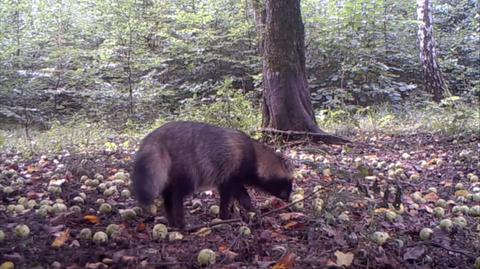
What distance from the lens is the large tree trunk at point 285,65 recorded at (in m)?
8.58

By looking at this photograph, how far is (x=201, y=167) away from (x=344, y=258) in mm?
1538

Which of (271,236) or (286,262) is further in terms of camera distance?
(271,236)

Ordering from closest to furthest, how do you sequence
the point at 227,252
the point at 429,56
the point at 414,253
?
the point at 227,252
the point at 414,253
the point at 429,56

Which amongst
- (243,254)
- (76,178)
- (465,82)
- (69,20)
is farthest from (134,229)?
(465,82)

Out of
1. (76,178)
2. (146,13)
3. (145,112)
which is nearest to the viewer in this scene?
(76,178)

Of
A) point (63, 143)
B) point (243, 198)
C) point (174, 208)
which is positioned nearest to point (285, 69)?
point (63, 143)

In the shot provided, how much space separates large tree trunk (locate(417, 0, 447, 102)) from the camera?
51.4ft

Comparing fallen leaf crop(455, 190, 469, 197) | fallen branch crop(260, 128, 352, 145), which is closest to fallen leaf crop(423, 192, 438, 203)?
fallen leaf crop(455, 190, 469, 197)

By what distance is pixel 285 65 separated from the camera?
8617 mm

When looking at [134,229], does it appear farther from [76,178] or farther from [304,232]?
[76,178]

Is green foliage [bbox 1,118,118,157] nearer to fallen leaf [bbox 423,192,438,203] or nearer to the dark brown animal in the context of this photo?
the dark brown animal

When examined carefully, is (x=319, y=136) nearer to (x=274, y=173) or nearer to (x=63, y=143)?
(x=274, y=173)

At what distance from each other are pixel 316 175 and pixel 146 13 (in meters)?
11.0

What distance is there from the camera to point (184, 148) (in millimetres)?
4211
